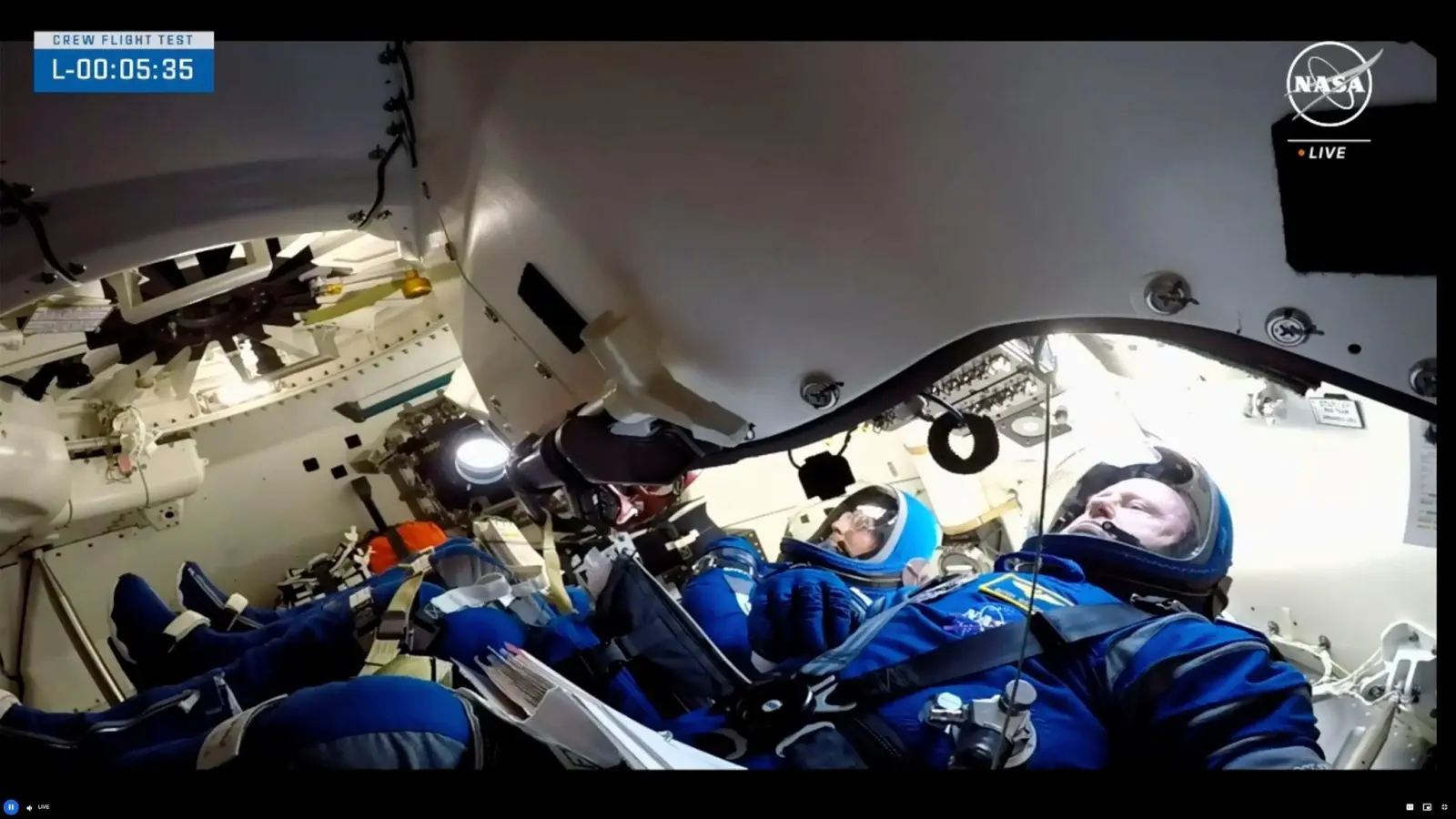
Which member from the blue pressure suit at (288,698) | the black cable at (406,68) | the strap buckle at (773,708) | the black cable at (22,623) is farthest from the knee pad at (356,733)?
the black cable at (22,623)

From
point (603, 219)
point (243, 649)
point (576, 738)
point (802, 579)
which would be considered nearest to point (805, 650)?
point (802, 579)

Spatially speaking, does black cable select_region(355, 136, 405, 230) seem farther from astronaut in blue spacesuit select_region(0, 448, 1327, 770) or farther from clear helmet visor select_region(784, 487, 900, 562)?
clear helmet visor select_region(784, 487, 900, 562)

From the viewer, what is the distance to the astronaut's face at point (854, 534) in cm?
263

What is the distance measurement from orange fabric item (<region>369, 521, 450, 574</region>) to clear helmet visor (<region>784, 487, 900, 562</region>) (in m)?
1.30

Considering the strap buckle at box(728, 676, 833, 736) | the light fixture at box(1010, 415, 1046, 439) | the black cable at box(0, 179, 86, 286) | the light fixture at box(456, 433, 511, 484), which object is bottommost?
the strap buckle at box(728, 676, 833, 736)

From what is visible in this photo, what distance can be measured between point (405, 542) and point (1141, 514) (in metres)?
2.33

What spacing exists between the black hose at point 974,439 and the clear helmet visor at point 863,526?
120 centimetres

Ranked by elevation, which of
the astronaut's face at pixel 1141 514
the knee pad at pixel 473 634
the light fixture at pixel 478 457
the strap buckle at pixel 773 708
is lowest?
the strap buckle at pixel 773 708

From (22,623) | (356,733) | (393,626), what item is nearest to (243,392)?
(22,623)

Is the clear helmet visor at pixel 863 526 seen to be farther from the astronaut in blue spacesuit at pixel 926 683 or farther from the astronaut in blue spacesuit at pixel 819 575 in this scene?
the astronaut in blue spacesuit at pixel 926 683

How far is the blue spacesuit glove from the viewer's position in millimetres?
2117

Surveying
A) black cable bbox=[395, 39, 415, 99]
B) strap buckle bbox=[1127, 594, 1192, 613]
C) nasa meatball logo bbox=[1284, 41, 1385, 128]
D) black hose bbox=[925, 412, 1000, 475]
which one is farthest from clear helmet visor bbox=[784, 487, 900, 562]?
nasa meatball logo bbox=[1284, 41, 1385, 128]

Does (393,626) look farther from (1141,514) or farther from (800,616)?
(1141,514)

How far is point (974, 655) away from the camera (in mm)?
1723
